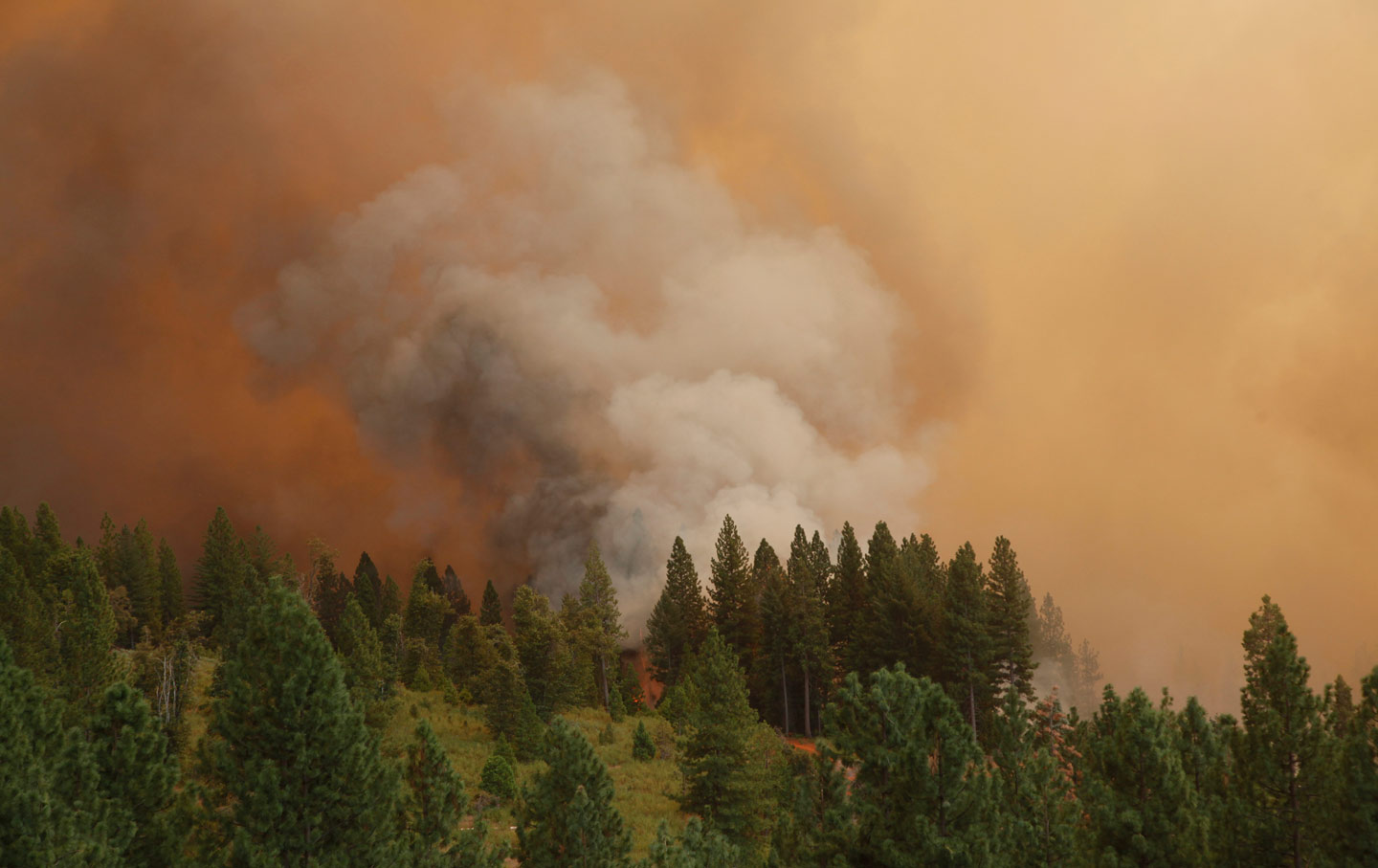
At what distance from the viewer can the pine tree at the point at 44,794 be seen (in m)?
20.3

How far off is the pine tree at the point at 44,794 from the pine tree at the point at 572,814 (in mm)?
11697

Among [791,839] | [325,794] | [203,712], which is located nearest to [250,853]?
[325,794]

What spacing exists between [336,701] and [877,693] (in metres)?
15.1

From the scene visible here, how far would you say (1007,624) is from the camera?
221 ft

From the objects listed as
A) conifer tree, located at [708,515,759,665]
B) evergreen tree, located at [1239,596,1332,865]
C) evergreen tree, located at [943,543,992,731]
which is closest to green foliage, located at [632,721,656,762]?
evergreen tree, located at [943,543,992,731]

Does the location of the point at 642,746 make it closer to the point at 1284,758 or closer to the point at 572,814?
the point at 572,814

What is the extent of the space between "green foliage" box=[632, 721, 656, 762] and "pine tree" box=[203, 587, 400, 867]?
130 feet

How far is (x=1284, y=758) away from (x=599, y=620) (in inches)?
2598

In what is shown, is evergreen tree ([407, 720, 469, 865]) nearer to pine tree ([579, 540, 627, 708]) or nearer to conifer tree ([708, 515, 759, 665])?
pine tree ([579, 540, 627, 708])

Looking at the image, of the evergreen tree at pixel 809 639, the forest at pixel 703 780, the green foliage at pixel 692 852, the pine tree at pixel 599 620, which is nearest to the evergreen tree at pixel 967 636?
the evergreen tree at pixel 809 639

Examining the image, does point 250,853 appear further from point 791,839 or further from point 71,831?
point 791,839

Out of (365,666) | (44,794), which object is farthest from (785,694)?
(44,794)

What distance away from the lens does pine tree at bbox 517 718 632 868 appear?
25797mm

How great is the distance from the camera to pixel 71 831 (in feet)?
69.2
